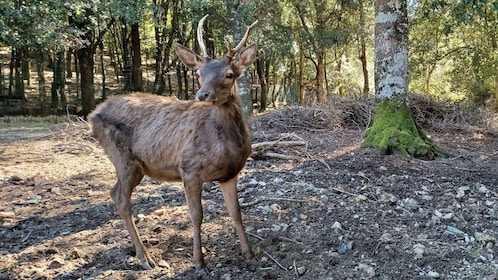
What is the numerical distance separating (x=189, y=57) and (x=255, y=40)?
46.3 ft

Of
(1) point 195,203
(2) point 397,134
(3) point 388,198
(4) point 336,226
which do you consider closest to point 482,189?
(3) point 388,198

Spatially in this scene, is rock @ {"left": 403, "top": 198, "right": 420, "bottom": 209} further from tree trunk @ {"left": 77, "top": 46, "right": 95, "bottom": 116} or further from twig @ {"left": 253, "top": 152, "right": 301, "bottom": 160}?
tree trunk @ {"left": 77, "top": 46, "right": 95, "bottom": 116}

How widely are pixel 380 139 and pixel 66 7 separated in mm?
6373

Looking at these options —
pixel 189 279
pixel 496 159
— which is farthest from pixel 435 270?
pixel 496 159

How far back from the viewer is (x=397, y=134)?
6078 millimetres

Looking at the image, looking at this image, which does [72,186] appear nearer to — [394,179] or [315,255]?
[315,255]

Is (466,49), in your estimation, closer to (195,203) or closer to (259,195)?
(259,195)

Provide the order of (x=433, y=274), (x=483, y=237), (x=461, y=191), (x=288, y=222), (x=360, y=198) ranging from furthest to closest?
(x=461, y=191) < (x=360, y=198) < (x=288, y=222) < (x=483, y=237) < (x=433, y=274)

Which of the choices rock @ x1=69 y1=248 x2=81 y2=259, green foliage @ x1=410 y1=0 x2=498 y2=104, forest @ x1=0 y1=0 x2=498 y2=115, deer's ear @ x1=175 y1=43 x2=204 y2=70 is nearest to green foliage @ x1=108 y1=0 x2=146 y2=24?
forest @ x1=0 y1=0 x2=498 y2=115

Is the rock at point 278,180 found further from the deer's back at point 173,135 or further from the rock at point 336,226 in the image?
the deer's back at point 173,135

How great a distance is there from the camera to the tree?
20.4ft

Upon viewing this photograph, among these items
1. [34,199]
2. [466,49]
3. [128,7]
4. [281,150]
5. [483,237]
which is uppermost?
[128,7]

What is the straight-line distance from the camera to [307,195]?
4.71m

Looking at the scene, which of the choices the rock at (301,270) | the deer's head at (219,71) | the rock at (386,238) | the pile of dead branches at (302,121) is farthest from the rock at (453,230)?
the pile of dead branches at (302,121)
